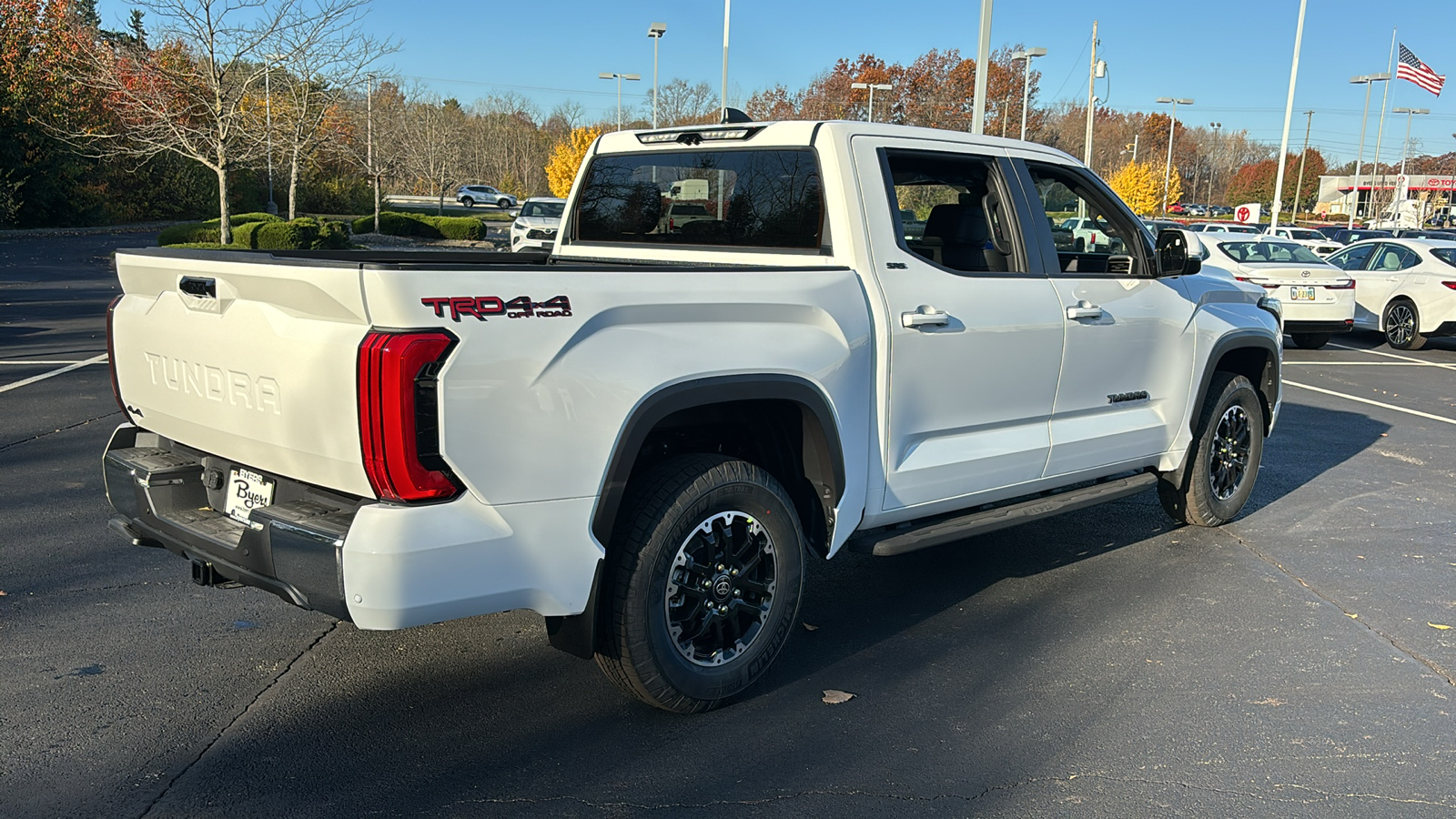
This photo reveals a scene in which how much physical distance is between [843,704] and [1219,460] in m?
3.45

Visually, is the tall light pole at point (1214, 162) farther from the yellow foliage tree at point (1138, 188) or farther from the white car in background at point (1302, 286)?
the white car in background at point (1302, 286)

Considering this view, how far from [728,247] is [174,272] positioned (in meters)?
2.07

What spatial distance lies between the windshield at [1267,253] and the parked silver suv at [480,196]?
5052cm

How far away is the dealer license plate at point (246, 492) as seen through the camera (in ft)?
11.1

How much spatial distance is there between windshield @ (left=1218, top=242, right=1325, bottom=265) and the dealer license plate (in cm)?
1498

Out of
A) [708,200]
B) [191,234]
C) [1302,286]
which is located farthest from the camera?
[191,234]

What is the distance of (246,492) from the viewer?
11.4 feet

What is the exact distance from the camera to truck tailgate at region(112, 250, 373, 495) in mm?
2955

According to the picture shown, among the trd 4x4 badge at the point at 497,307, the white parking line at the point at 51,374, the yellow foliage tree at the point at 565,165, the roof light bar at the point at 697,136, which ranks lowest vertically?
the white parking line at the point at 51,374

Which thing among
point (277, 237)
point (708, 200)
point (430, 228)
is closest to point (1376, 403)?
point (708, 200)

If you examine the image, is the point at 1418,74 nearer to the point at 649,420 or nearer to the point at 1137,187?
the point at 1137,187

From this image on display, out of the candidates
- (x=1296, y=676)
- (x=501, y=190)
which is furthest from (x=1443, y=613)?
(x=501, y=190)

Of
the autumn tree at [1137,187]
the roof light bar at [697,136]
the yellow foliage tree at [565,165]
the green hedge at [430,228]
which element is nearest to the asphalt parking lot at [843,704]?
the roof light bar at [697,136]

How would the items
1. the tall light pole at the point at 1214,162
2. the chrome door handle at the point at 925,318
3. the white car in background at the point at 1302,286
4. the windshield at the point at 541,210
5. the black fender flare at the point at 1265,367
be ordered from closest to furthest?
the chrome door handle at the point at 925,318 < the black fender flare at the point at 1265,367 < the white car in background at the point at 1302,286 < the windshield at the point at 541,210 < the tall light pole at the point at 1214,162
